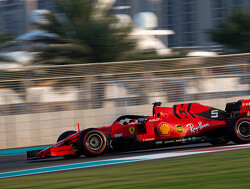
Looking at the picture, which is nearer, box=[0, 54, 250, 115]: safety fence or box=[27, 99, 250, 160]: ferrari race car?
box=[27, 99, 250, 160]: ferrari race car

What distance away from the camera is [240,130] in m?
9.21

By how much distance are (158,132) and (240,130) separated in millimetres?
1795

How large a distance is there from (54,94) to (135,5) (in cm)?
4721

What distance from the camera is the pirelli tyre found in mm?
8521

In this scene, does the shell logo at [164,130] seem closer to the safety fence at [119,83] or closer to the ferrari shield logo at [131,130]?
the ferrari shield logo at [131,130]

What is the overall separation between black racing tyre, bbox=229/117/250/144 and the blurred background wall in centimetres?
519

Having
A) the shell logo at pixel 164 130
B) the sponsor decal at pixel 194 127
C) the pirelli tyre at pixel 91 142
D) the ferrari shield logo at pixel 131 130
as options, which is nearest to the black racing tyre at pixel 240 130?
the sponsor decal at pixel 194 127

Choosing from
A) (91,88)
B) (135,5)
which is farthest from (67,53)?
(135,5)

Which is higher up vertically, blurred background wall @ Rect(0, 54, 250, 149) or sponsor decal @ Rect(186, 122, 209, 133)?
blurred background wall @ Rect(0, 54, 250, 149)

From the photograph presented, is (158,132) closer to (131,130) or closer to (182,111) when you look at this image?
(131,130)

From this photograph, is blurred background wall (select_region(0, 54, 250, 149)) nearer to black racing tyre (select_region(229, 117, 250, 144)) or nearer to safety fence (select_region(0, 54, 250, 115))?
safety fence (select_region(0, 54, 250, 115))

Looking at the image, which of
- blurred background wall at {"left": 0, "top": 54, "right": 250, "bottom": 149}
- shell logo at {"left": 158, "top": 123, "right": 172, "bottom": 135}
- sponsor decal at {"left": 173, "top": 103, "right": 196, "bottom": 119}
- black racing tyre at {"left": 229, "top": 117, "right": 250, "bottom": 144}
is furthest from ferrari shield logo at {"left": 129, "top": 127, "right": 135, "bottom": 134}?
blurred background wall at {"left": 0, "top": 54, "right": 250, "bottom": 149}

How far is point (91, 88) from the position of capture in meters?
13.8

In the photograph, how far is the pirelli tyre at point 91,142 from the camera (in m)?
8.52
